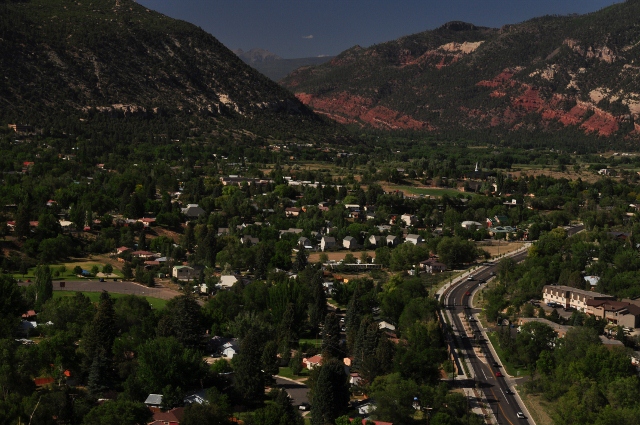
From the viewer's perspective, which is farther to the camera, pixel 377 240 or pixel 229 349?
pixel 377 240

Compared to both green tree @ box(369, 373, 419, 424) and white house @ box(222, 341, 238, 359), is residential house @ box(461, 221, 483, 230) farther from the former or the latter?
green tree @ box(369, 373, 419, 424)

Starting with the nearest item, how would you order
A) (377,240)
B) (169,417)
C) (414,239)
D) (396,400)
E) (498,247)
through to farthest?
(169,417) < (396,400) < (377,240) < (414,239) < (498,247)

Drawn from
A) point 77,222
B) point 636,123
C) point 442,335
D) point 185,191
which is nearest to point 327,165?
point 185,191

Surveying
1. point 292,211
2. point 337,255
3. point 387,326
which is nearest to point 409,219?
point 292,211

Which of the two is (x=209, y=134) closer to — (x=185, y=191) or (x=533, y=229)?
(x=185, y=191)

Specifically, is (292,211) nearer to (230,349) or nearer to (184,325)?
(230,349)

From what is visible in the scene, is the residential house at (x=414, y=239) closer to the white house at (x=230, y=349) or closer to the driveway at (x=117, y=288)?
the driveway at (x=117, y=288)

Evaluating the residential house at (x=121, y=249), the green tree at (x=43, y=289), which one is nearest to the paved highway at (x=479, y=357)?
the green tree at (x=43, y=289)
